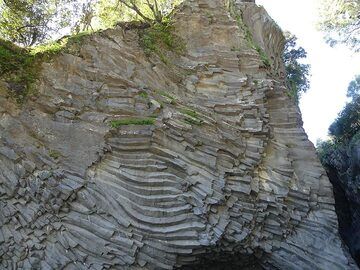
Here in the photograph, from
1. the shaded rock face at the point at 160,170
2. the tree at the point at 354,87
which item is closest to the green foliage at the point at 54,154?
the shaded rock face at the point at 160,170

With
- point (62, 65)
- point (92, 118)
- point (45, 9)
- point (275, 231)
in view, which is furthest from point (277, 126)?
point (45, 9)

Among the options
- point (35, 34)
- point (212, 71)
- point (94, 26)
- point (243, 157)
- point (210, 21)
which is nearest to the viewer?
point (243, 157)

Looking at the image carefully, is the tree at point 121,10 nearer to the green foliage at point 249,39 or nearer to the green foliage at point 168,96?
the green foliage at point 249,39

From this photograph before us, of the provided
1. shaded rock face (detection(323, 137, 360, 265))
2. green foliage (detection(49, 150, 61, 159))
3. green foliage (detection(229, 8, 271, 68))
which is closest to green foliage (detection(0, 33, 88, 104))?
green foliage (detection(49, 150, 61, 159))

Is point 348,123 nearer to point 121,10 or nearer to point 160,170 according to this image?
point 121,10

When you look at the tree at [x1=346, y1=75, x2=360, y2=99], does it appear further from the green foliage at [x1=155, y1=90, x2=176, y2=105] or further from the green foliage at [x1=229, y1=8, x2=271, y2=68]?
the green foliage at [x1=155, y1=90, x2=176, y2=105]

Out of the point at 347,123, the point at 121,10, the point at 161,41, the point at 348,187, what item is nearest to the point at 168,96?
the point at 161,41

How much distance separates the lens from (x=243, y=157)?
34.8ft

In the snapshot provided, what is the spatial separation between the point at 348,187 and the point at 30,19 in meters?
12.8

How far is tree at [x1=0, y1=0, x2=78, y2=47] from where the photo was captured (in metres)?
12.6

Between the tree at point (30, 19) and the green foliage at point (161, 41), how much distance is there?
3840 mm

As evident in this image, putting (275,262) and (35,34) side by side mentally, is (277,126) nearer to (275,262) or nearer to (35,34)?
(275,262)

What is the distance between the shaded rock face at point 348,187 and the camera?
15359 mm

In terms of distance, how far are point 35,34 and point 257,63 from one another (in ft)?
24.4
